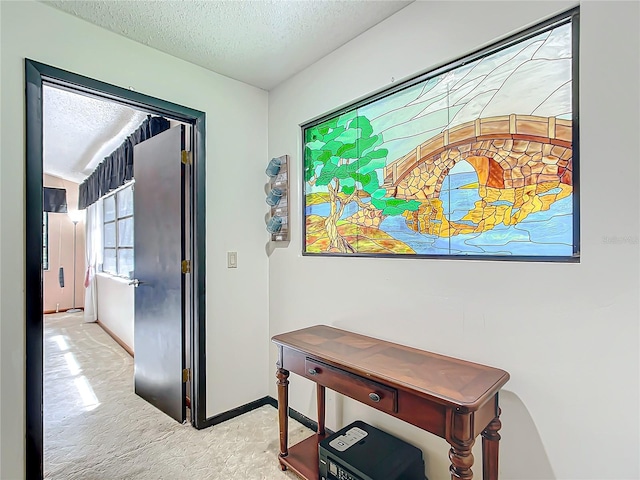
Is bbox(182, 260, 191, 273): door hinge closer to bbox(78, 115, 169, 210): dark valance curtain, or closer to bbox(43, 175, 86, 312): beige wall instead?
bbox(78, 115, 169, 210): dark valance curtain

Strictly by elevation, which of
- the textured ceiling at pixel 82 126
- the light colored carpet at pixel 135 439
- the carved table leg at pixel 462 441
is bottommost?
the light colored carpet at pixel 135 439

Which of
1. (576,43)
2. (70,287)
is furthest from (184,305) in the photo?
(70,287)

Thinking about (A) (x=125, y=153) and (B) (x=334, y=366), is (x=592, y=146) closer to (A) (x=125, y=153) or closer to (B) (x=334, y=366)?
(B) (x=334, y=366)

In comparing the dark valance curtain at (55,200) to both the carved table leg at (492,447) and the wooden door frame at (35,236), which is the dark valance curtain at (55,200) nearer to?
the wooden door frame at (35,236)

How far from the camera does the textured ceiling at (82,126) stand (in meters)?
2.82

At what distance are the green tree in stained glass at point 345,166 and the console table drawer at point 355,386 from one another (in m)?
0.72

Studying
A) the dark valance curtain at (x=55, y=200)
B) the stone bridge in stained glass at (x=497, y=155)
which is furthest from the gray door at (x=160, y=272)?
the dark valance curtain at (x=55, y=200)

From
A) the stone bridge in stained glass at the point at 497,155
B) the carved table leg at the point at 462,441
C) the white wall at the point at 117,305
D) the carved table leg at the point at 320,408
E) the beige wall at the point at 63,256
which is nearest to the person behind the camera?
the carved table leg at the point at 462,441

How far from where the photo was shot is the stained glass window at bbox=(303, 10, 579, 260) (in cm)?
125

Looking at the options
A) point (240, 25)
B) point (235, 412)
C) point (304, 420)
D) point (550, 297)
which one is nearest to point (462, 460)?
point (550, 297)

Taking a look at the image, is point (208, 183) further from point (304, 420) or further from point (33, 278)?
point (304, 420)

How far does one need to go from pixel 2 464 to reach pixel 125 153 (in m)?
2.90

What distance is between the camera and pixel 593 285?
1.16m

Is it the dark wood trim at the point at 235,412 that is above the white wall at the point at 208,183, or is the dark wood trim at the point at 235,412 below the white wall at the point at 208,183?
below
